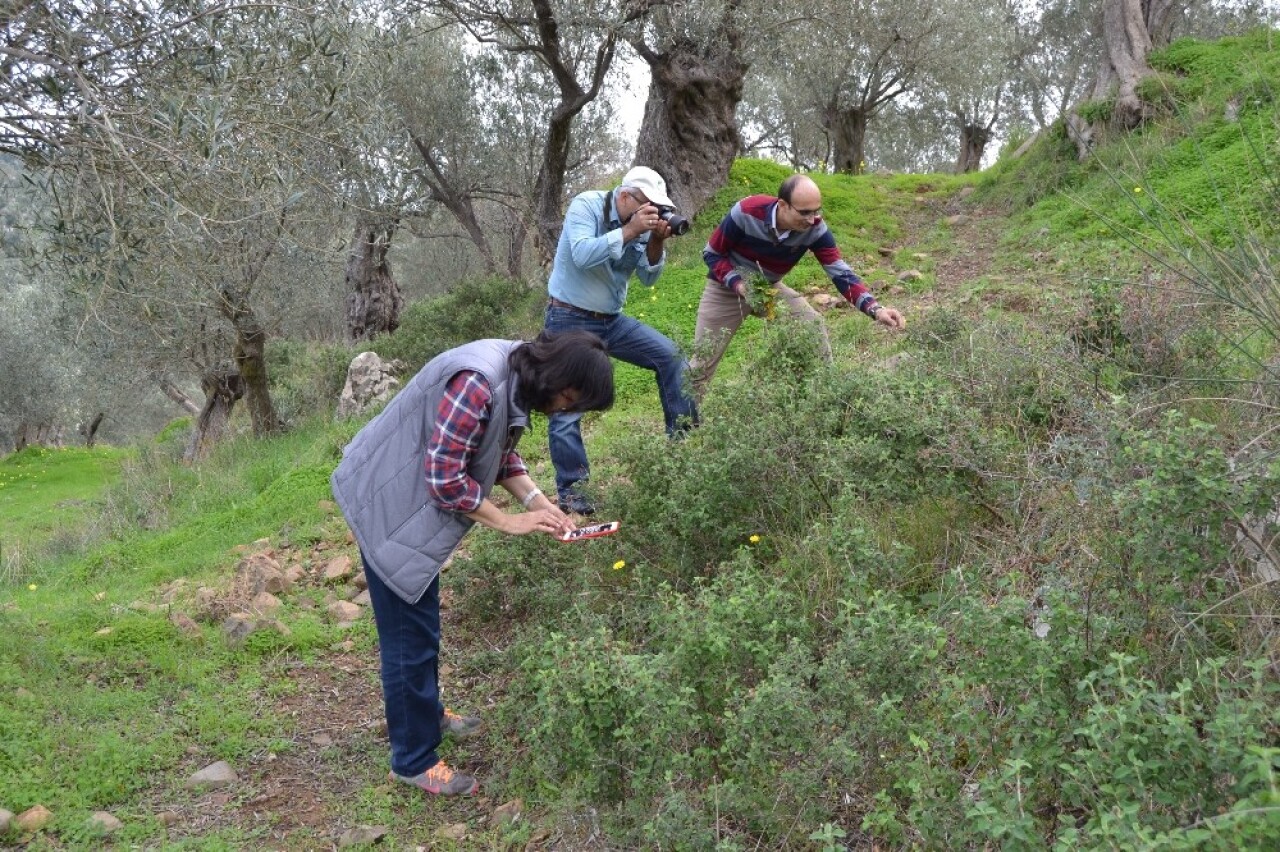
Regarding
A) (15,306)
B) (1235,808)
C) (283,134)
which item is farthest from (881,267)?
(15,306)

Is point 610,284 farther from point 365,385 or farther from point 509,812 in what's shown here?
point 365,385

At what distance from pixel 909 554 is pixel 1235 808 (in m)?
2.12

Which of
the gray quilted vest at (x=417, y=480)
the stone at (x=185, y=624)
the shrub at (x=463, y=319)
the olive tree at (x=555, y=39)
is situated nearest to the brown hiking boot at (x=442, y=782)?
the gray quilted vest at (x=417, y=480)

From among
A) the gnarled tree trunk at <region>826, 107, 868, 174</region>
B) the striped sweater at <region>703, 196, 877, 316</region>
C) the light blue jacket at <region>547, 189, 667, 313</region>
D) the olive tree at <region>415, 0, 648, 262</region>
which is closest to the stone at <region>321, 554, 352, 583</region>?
the light blue jacket at <region>547, 189, 667, 313</region>

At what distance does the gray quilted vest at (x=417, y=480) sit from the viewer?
3473 mm

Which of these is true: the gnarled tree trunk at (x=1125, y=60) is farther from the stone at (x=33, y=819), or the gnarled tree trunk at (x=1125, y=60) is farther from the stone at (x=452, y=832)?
the stone at (x=33, y=819)

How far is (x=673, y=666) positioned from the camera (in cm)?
325

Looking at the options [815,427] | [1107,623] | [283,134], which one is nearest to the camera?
[1107,623]

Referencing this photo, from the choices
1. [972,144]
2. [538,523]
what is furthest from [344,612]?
[972,144]

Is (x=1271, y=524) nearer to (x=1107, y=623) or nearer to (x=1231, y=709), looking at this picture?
(x=1107, y=623)

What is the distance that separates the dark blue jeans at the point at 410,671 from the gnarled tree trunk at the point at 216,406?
Result: 11572mm

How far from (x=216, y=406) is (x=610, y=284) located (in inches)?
450

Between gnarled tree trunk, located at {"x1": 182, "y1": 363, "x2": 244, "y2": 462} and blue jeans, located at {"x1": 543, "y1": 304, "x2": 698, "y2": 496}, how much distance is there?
10234 millimetres

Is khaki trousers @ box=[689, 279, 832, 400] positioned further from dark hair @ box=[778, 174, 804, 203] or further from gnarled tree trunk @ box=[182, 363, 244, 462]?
gnarled tree trunk @ box=[182, 363, 244, 462]
